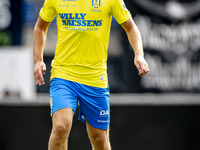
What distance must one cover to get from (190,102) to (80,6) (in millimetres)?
2679

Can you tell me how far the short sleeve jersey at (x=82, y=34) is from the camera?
367 cm

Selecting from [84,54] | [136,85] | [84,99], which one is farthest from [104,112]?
[136,85]

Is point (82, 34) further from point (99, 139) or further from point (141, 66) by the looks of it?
point (99, 139)

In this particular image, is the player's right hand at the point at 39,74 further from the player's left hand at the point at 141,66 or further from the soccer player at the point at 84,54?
the player's left hand at the point at 141,66

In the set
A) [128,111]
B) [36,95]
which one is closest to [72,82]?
[128,111]

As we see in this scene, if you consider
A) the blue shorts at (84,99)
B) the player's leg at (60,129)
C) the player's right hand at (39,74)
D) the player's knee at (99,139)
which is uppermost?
the player's right hand at (39,74)

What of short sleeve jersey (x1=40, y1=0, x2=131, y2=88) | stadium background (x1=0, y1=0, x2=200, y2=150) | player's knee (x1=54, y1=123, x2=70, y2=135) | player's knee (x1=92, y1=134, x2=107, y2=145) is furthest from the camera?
stadium background (x1=0, y1=0, x2=200, y2=150)

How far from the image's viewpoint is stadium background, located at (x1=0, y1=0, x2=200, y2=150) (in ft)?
17.5

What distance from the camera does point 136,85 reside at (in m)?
7.45

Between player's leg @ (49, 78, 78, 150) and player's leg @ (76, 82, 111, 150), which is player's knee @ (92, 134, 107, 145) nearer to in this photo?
player's leg @ (76, 82, 111, 150)

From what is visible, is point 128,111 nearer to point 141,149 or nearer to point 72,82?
point 141,149

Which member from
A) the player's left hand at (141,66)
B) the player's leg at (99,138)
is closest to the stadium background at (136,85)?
the player's leg at (99,138)

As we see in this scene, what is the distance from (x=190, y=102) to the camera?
5430 millimetres

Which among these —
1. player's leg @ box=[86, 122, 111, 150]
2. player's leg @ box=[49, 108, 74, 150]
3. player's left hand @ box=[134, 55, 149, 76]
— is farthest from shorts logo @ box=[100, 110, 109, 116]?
player's left hand @ box=[134, 55, 149, 76]
